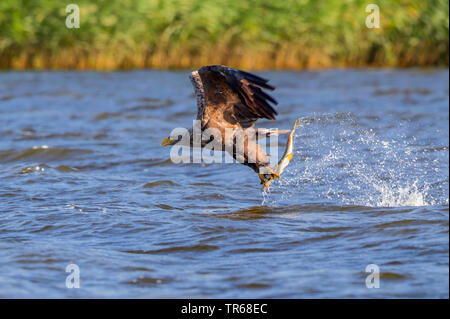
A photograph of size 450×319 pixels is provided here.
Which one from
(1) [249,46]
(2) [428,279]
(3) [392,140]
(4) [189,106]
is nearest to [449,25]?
(1) [249,46]

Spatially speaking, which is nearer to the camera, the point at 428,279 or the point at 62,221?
the point at 428,279

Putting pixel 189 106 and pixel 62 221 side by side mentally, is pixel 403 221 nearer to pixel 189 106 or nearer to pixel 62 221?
pixel 62 221

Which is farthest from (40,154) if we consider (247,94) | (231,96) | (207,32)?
(207,32)

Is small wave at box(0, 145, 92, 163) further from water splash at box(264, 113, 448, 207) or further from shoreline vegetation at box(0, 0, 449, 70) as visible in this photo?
shoreline vegetation at box(0, 0, 449, 70)

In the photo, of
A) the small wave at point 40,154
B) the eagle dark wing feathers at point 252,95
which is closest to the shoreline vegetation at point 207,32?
the small wave at point 40,154

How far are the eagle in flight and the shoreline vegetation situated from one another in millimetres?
13111

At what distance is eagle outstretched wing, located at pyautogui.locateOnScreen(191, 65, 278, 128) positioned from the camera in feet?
19.5

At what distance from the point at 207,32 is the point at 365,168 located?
12.1m

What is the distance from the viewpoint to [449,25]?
1906 cm

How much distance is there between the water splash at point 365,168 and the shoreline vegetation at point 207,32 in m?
9.34

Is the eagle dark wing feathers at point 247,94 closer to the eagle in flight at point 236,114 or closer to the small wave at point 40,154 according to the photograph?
the eagle in flight at point 236,114

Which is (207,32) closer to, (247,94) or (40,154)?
(40,154)

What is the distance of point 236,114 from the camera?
637 cm

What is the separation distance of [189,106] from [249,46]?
5.87 m
